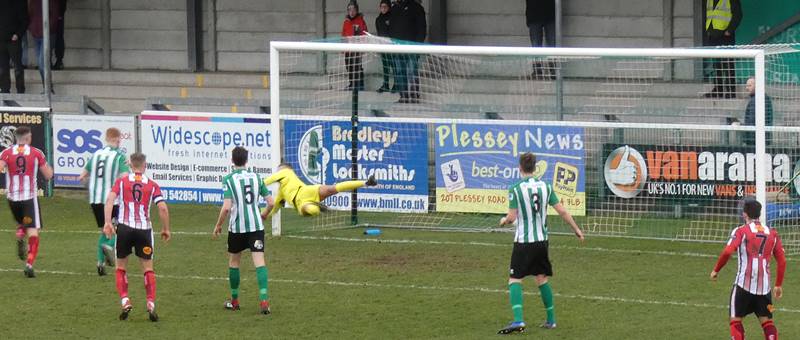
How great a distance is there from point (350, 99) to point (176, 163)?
372 centimetres

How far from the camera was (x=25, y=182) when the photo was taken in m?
18.1

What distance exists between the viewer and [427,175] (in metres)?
22.2

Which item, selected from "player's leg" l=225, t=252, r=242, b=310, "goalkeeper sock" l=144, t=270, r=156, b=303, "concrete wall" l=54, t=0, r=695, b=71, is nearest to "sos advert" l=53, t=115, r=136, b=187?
"concrete wall" l=54, t=0, r=695, b=71

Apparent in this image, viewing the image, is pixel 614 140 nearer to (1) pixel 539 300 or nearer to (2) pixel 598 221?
(2) pixel 598 221

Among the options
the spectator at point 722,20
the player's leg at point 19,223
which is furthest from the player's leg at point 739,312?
the spectator at point 722,20

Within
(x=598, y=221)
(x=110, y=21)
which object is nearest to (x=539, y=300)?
(x=598, y=221)

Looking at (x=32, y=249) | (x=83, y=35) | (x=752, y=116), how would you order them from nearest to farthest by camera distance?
(x=32, y=249) < (x=752, y=116) < (x=83, y=35)

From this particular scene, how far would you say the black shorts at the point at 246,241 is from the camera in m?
15.4

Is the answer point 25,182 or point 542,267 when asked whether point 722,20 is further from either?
point 25,182

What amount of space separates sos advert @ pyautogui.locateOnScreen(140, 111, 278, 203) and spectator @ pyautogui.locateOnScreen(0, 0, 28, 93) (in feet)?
16.1

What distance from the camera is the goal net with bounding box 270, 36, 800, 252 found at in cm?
2039

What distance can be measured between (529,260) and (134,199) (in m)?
4.05

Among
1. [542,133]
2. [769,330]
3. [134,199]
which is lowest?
[769,330]

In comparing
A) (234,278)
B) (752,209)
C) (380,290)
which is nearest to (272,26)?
(380,290)
